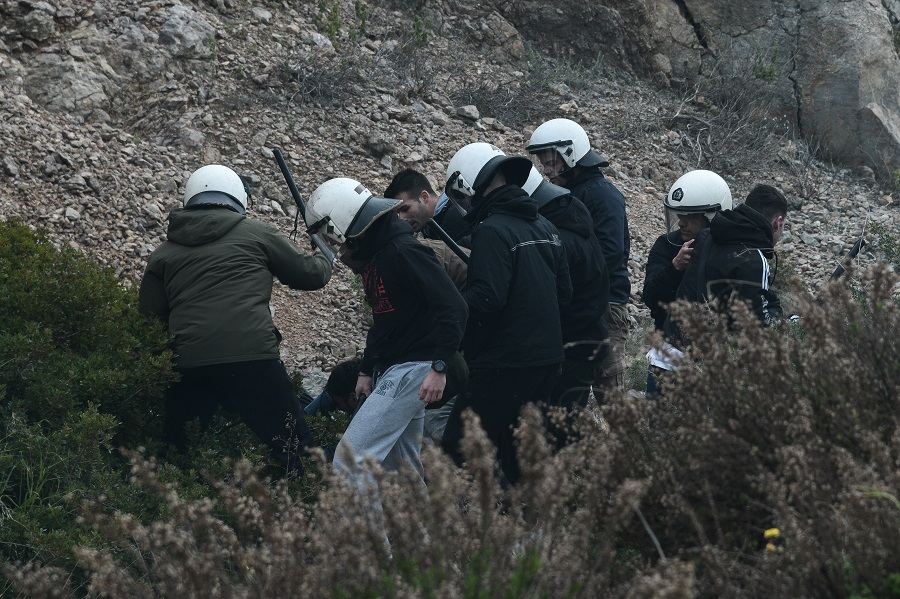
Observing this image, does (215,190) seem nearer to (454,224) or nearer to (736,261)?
(454,224)

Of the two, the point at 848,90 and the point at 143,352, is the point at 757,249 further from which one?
the point at 848,90

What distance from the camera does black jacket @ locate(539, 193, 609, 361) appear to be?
5781 mm

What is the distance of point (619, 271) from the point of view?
643cm

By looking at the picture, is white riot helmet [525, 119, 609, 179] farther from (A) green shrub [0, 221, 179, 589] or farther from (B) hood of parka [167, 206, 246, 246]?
(A) green shrub [0, 221, 179, 589]

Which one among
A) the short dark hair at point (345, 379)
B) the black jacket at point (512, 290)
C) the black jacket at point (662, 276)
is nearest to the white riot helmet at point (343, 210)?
the black jacket at point (512, 290)

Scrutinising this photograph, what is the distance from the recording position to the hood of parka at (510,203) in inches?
210

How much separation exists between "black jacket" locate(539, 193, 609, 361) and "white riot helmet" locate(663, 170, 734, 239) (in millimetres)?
590

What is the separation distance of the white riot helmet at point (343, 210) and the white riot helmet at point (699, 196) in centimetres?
184

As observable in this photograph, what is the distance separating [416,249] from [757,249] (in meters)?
1.76

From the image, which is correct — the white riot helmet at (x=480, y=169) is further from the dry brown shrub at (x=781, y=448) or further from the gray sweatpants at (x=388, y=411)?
the dry brown shrub at (x=781, y=448)

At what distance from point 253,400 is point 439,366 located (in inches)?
49.2

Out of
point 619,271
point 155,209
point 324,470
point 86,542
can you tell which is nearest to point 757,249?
point 619,271

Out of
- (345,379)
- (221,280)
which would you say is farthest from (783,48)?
(221,280)

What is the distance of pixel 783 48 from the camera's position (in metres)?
13.3
